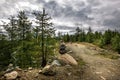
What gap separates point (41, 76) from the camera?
13.7 meters

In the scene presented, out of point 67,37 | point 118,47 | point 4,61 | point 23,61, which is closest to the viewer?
point 23,61

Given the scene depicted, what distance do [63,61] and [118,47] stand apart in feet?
124

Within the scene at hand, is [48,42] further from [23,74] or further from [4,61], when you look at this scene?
[23,74]

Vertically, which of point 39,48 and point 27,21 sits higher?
point 27,21

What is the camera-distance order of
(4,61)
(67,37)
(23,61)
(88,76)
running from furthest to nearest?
(67,37), (4,61), (23,61), (88,76)

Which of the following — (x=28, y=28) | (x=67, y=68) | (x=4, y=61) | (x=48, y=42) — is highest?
(x=28, y=28)

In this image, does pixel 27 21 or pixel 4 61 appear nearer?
pixel 27 21

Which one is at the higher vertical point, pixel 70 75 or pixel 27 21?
pixel 27 21

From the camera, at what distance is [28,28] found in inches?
1103

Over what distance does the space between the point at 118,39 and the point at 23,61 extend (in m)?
37.1

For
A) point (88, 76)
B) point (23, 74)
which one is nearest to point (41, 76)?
point (23, 74)

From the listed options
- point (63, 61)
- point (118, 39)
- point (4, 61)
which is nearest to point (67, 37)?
point (118, 39)

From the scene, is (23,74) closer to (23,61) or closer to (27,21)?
(23,61)

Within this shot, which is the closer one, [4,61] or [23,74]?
[23,74]
